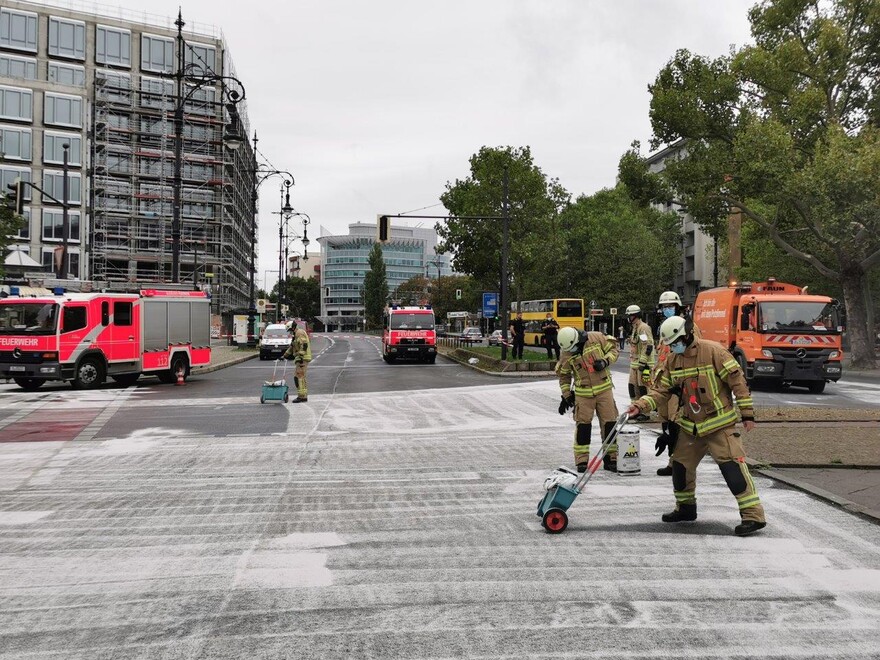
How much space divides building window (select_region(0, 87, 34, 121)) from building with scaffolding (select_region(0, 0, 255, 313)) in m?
0.07

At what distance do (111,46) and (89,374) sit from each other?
50266 mm

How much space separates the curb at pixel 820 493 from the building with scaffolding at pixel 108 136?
52998mm

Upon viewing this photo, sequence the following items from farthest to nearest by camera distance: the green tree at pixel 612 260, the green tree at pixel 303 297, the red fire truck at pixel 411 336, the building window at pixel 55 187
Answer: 1. the green tree at pixel 303 297
2. the green tree at pixel 612 260
3. the building window at pixel 55 187
4. the red fire truck at pixel 411 336

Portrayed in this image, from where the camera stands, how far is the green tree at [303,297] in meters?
129

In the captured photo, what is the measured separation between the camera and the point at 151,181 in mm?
61844

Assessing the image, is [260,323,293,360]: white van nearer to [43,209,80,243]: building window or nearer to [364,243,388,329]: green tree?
[43,209,80,243]: building window

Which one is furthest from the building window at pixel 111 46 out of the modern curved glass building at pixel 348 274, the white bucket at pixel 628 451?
the modern curved glass building at pixel 348 274

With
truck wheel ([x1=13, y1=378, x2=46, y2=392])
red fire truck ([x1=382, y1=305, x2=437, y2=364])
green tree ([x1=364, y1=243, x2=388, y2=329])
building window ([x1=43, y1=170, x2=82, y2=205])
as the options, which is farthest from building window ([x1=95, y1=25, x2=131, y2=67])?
green tree ([x1=364, y1=243, x2=388, y2=329])

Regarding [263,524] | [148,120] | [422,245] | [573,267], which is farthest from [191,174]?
[422,245]

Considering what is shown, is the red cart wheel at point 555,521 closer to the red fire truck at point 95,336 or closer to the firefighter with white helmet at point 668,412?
the firefighter with white helmet at point 668,412

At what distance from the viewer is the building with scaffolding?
191ft

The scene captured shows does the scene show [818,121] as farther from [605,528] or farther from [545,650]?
[545,650]

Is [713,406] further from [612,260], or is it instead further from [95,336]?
[612,260]

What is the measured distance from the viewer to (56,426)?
42.4 feet
